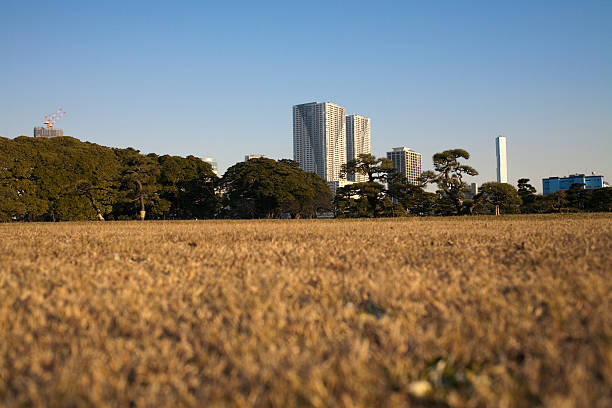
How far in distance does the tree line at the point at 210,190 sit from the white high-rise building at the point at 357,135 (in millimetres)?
122480

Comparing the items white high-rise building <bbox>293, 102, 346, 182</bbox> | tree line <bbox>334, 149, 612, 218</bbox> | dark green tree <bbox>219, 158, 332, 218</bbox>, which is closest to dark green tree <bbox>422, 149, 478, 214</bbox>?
tree line <bbox>334, 149, 612, 218</bbox>

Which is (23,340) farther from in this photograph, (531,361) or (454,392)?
(531,361)

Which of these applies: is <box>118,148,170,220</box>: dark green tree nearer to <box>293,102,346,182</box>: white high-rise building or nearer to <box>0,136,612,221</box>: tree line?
<box>0,136,612,221</box>: tree line

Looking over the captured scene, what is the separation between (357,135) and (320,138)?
58.4 ft

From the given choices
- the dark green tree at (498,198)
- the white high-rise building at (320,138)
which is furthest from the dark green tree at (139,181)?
the white high-rise building at (320,138)

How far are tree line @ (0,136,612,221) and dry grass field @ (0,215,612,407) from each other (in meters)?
23.6

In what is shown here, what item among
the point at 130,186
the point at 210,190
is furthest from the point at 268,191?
the point at 130,186

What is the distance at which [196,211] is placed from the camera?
1479 inches

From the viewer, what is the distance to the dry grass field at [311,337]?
1.13 meters

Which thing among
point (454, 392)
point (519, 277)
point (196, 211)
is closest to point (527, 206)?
point (196, 211)

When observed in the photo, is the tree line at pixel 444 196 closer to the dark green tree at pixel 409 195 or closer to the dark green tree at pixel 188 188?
the dark green tree at pixel 409 195

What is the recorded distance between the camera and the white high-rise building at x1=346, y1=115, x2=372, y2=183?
16088 cm

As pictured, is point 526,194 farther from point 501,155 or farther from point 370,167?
point 501,155

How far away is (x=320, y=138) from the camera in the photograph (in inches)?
5994
